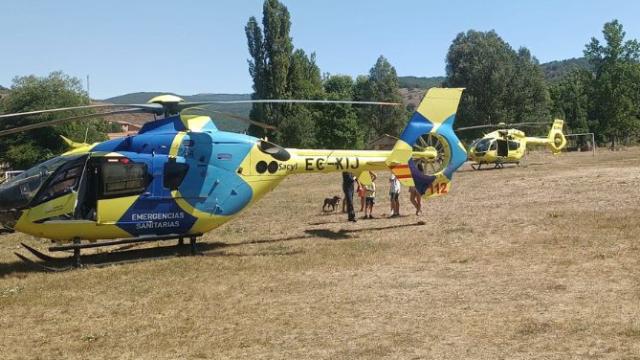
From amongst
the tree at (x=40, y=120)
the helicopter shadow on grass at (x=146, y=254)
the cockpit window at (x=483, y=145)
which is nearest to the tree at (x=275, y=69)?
the tree at (x=40, y=120)

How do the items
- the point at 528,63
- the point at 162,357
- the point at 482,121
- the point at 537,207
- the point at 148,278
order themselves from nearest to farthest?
the point at 162,357, the point at 148,278, the point at 537,207, the point at 482,121, the point at 528,63

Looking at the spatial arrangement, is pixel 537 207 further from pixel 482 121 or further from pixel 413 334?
pixel 482 121

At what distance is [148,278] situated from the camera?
10000 mm

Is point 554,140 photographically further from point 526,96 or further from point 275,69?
point 275,69

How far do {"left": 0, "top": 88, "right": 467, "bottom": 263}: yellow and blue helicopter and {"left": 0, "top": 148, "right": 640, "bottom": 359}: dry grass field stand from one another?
2.74 ft

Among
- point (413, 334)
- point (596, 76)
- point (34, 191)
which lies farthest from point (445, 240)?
point (596, 76)

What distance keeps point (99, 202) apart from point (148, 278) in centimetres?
203

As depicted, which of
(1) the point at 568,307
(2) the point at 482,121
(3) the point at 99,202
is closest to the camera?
(1) the point at 568,307

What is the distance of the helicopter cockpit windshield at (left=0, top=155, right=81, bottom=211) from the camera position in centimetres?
1041

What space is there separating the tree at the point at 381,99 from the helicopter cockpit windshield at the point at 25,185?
A: 67.4 metres

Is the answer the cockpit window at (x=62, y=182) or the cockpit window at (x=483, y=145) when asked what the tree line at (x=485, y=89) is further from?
the cockpit window at (x=62, y=182)

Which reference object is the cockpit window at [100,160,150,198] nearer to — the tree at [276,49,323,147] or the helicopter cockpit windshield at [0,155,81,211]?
the helicopter cockpit windshield at [0,155,81,211]

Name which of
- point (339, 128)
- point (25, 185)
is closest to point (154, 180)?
point (25, 185)

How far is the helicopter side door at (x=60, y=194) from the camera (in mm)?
10531
